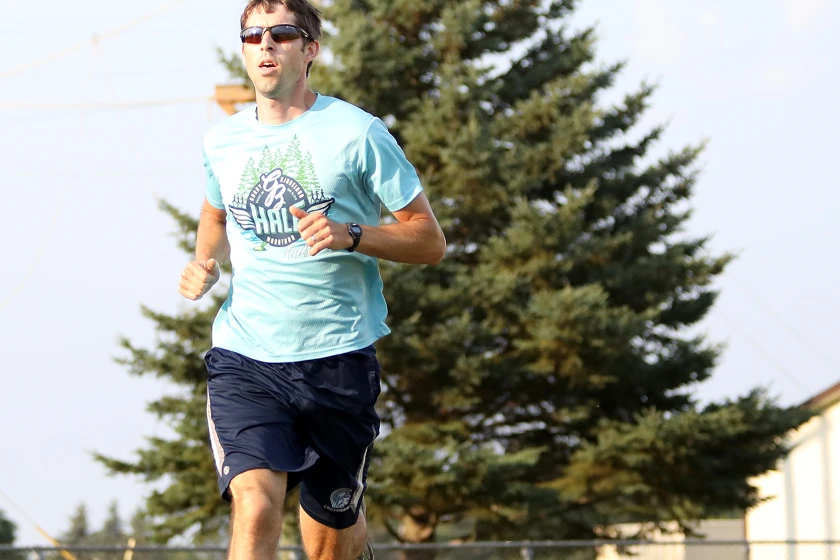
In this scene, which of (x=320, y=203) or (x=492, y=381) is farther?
(x=492, y=381)

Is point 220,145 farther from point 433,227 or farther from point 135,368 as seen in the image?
point 135,368

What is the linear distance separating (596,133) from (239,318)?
18.1m

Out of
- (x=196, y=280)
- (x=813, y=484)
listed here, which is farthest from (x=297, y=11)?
(x=813, y=484)

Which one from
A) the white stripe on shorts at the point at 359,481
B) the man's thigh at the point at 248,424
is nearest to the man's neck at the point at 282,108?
the man's thigh at the point at 248,424

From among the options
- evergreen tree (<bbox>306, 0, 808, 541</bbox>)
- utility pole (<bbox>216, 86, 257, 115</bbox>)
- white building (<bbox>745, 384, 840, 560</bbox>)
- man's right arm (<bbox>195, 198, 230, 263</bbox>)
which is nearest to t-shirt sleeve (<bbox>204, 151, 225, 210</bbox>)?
man's right arm (<bbox>195, 198, 230, 263</bbox>)

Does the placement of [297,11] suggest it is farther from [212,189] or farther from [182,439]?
[182,439]

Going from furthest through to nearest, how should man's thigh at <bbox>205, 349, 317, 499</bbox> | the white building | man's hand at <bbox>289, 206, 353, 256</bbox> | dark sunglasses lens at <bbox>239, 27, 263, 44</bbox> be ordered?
the white building
dark sunglasses lens at <bbox>239, 27, 263, 44</bbox>
man's thigh at <bbox>205, 349, 317, 499</bbox>
man's hand at <bbox>289, 206, 353, 256</bbox>

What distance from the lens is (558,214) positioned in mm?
18875

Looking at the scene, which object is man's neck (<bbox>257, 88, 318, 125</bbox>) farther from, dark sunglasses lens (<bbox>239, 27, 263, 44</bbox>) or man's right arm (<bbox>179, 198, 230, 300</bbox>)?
man's right arm (<bbox>179, 198, 230, 300</bbox>)

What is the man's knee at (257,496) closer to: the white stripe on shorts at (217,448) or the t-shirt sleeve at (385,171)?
the white stripe on shorts at (217,448)

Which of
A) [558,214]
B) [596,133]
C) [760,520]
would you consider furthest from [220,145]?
[760,520]

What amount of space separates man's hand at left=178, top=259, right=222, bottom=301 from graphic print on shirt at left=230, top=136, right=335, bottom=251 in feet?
0.63

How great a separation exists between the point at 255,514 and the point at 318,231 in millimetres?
917

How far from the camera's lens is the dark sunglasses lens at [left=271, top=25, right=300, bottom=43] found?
148 inches
